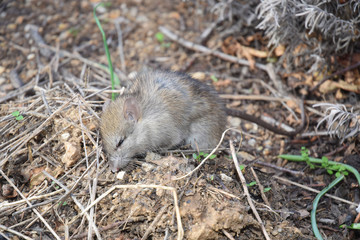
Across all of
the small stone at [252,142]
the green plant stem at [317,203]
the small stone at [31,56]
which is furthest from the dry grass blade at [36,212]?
the small stone at [252,142]

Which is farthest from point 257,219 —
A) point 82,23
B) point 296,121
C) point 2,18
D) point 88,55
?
point 2,18

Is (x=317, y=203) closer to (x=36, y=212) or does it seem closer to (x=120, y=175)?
(x=120, y=175)

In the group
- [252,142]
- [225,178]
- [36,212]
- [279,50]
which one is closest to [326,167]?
[252,142]

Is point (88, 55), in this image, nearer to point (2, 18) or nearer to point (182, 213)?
point (2, 18)

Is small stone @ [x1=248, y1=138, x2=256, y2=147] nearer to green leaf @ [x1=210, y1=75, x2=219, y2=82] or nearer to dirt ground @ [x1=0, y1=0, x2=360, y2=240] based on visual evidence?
dirt ground @ [x1=0, y1=0, x2=360, y2=240]

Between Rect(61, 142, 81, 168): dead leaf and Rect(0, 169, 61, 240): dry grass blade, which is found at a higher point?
Rect(61, 142, 81, 168): dead leaf

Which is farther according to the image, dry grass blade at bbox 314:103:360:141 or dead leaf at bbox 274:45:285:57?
dead leaf at bbox 274:45:285:57

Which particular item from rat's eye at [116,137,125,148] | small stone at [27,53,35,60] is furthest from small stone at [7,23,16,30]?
rat's eye at [116,137,125,148]

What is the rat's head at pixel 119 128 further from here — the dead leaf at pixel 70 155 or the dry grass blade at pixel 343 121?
the dry grass blade at pixel 343 121
